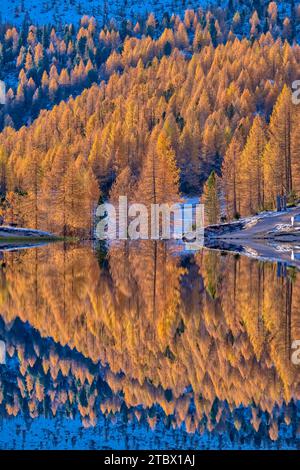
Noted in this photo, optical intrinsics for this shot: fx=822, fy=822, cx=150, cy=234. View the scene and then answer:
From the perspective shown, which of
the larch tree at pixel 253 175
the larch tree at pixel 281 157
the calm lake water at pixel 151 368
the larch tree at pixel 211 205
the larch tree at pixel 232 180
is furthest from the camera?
the larch tree at pixel 232 180

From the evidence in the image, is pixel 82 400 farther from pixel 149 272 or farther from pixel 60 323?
pixel 149 272

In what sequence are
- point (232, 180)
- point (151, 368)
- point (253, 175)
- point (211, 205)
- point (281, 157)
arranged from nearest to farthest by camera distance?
1. point (151, 368)
2. point (281, 157)
3. point (253, 175)
4. point (211, 205)
5. point (232, 180)

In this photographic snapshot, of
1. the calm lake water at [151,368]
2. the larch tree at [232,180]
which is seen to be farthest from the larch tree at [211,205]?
the calm lake water at [151,368]

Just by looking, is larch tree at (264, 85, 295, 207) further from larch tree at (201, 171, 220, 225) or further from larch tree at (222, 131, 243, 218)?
larch tree at (201, 171, 220, 225)

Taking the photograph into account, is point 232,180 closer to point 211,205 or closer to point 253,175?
point 253,175

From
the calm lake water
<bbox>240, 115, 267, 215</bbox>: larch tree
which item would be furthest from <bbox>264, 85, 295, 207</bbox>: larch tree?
the calm lake water

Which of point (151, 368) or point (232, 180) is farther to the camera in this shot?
point (232, 180)

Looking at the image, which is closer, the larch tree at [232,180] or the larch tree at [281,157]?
the larch tree at [281,157]

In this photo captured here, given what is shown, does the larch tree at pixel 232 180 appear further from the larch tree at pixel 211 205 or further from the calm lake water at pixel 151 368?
the calm lake water at pixel 151 368

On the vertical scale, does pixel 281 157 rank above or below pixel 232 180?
above

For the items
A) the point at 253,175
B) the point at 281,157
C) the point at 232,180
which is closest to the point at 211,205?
the point at 232,180
